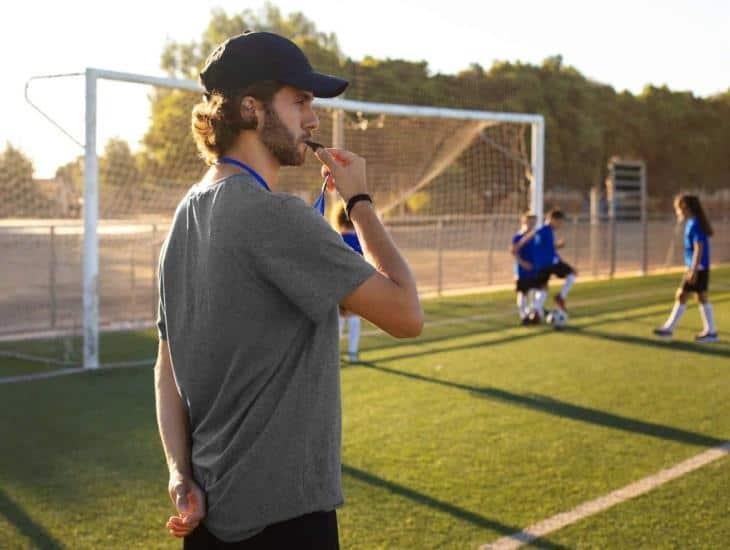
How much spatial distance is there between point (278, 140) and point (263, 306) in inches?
15.4

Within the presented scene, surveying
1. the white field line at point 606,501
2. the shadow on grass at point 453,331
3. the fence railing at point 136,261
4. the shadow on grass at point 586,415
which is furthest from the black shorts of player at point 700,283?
the fence railing at point 136,261

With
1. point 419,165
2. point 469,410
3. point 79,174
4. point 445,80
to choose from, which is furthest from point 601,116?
point 469,410

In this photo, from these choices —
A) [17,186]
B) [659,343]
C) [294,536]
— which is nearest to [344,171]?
[294,536]

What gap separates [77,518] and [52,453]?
1.62m

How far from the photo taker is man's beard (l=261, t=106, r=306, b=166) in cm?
218

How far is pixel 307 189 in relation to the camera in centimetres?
1603

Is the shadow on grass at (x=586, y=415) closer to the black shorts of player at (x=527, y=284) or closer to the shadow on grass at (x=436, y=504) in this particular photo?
the shadow on grass at (x=436, y=504)

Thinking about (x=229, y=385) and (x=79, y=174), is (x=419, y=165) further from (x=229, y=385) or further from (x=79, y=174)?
(x=229, y=385)

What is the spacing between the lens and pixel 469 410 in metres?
8.28

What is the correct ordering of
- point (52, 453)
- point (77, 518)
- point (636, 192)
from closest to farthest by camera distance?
point (77, 518) < point (52, 453) < point (636, 192)

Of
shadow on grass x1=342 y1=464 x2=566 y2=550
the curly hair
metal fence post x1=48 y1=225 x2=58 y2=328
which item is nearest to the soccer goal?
metal fence post x1=48 y1=225 x2=58 y2=328

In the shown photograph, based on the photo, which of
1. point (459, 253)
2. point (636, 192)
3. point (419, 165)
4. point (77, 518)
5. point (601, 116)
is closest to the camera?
point (77, 518)

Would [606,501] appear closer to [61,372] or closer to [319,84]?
[319,84]

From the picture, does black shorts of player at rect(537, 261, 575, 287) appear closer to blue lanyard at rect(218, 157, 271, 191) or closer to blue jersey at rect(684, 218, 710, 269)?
blue jersey at rect(684, 218, 710, 269)
